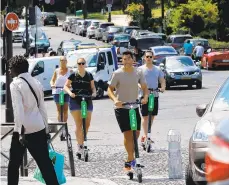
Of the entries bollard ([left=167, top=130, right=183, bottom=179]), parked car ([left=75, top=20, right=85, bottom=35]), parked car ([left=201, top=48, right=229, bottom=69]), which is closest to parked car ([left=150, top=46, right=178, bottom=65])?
parked car ([left=201, top=48, right=229, bottom=69])

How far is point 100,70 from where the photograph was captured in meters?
33.5

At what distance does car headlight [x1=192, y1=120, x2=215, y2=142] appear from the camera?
936 centimetres

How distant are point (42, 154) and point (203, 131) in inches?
69.6

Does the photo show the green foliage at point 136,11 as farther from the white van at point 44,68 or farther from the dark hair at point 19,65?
the dark hair at point 19,65

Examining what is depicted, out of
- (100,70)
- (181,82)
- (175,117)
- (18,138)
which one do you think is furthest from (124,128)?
(181,82)

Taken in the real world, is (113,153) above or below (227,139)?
below

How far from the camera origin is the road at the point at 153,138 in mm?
13477

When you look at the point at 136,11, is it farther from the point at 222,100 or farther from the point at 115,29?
the point at 222,100

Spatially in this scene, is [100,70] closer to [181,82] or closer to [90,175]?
[181,82]

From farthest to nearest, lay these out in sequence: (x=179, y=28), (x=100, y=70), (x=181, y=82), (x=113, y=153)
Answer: (x=179, y=28) < (x=181, y=82) < (x=100, y=70) < (x=113, y=153)

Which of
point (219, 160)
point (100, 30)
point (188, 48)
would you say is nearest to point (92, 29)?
point (100, 30)

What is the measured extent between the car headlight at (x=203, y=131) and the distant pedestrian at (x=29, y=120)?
1652mm

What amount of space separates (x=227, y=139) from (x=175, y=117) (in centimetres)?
1987

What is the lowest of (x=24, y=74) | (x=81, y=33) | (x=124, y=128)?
(x=81, y=33)
